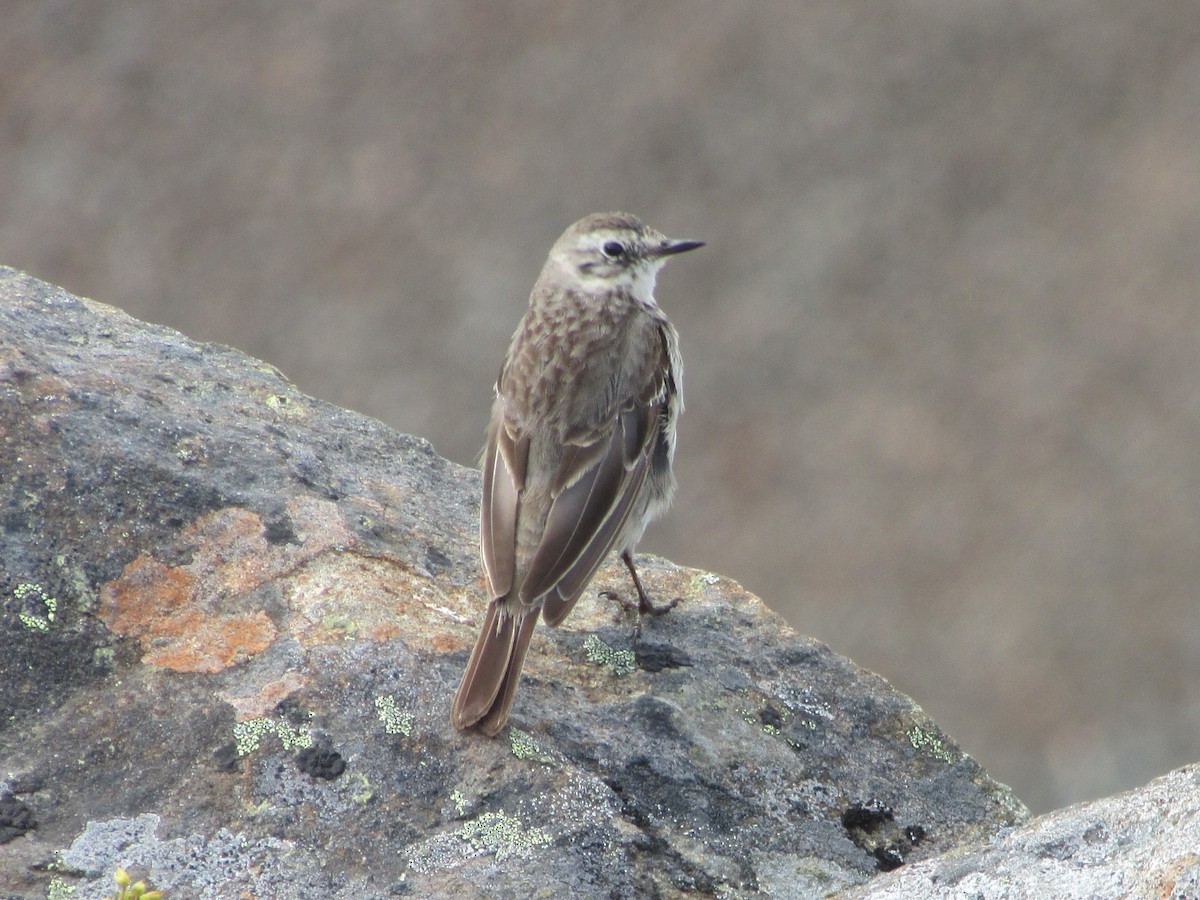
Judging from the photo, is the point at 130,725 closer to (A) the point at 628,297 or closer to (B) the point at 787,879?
(B) the point at 787,879

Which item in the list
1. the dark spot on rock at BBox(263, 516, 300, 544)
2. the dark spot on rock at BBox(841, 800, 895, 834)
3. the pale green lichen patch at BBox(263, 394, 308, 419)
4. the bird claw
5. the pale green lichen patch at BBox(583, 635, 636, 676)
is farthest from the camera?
the pale green lichen patch at BBox(263, 394, 308, 419)

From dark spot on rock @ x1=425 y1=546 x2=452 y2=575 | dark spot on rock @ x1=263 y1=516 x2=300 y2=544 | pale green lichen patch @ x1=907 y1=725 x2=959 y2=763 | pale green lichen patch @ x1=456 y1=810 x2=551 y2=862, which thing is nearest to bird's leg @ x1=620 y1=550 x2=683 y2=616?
dark spot on rock @ x1=425 y1=546 x2=452 y2=575

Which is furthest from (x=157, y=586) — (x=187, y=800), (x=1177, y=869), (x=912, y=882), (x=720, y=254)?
(x=720, y=254)

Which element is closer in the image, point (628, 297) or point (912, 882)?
point (912, 882)

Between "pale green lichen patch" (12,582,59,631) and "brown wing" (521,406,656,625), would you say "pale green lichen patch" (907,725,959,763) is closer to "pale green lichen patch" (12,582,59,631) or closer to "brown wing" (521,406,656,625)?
"brown wing" (521,406,656,625)

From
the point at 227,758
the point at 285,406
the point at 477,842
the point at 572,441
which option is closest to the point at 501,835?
the point at 477,842
